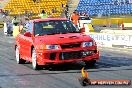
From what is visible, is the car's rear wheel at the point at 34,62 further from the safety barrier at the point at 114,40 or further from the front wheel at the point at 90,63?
the safety barrier at the point at 114,40

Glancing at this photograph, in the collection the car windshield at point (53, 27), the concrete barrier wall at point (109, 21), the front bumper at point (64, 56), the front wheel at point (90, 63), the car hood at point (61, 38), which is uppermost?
the car windshield at point (53, 27)

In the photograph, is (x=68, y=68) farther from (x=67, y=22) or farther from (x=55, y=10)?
(x=55, y=10)

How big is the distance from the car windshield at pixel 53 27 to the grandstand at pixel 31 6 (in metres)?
46.5

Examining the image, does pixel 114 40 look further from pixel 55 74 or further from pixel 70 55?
pixel 55 74

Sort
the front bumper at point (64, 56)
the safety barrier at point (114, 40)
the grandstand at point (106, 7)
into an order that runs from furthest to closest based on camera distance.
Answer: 1. the grandstand at point (106, 7)
2. the safety barrier at point (114, 40)
3. the front bumper at point (64, 56)

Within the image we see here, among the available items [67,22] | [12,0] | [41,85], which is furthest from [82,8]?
[41,85]

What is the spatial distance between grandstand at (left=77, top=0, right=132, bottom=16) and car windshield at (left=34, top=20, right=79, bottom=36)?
4619 cm

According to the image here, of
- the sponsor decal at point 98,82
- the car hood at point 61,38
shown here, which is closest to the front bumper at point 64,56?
the car hood at point 61,38

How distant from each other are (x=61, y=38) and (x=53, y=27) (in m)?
1.18

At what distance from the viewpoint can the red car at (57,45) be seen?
12.6 m

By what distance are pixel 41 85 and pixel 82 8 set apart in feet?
170

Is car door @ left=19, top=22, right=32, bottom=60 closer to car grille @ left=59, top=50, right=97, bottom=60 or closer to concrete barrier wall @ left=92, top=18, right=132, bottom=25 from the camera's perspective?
car grille @ left=59, top=50, right=97, bottom=60

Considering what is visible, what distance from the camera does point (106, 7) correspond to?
197ft

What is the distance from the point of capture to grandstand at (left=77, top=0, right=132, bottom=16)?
6012cm
